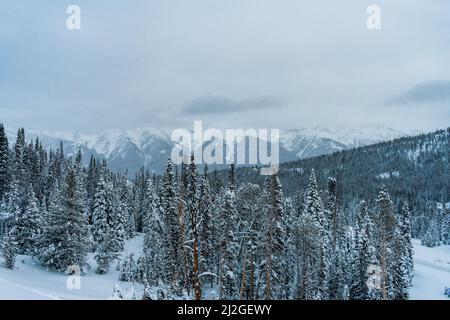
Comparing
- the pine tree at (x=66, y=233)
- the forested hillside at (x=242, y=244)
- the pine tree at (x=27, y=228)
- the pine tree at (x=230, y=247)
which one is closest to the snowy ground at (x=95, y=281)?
the pine tree at (x=66, y=233)

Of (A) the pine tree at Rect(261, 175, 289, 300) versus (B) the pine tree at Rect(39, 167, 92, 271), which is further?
(B) the pine tree at Rect(39, 167, 92, 271)

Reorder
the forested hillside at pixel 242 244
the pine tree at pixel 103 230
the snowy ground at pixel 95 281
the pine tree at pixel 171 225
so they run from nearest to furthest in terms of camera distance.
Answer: the snowy ground at pixel 95 281 < the forested hillside at pixel 242 244 < the pine tree at pixel 171 225 < the pine tree at pixel 103 230

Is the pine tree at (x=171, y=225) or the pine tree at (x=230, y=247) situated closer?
the pine tree at (x=171, y=225)

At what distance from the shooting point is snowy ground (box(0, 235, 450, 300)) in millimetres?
22139

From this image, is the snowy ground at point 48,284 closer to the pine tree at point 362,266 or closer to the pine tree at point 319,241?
the pine tree at point 319,241

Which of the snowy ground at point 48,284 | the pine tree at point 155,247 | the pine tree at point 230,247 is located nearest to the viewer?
the snowy ground at point 48,284

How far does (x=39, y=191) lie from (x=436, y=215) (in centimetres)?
13811

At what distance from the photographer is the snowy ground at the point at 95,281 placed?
22.1m

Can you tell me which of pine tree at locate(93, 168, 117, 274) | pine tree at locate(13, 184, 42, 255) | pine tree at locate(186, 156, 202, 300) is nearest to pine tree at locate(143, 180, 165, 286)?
pine tree at locate(93, 168, 117, 274)

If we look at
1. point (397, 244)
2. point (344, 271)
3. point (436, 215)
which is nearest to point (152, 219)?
point (344, 271)

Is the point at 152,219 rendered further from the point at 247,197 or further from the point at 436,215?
the point at 436,215

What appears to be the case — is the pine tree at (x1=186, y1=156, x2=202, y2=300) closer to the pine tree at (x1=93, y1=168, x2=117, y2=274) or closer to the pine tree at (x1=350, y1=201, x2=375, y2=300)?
the pine tree at (x1=350, y1=201, x2=375, y2=300)

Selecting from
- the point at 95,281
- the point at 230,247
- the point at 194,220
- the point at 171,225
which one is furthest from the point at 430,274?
the point at 194,220
